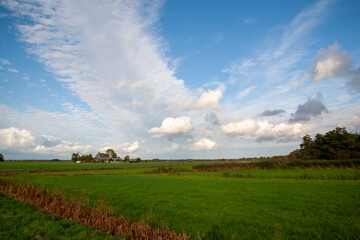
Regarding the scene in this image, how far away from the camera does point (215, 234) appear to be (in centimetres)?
915

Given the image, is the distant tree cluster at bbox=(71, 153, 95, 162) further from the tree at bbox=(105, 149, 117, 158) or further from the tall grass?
the tall grass

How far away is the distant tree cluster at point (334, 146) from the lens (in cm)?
6575

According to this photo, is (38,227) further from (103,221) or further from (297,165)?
(297,165)

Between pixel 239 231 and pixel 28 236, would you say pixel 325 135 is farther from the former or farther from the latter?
pixel 28 236

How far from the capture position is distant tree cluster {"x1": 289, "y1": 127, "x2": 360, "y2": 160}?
216 feet

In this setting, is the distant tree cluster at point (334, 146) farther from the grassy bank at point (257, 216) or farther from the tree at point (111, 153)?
the tree at point (111, 153)

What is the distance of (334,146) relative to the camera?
6975cm

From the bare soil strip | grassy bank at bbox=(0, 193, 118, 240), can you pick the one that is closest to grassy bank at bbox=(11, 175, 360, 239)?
the bare soil strip

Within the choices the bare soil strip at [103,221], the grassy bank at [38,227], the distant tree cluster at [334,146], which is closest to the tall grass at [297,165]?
the distant tree cluster at [334,146]

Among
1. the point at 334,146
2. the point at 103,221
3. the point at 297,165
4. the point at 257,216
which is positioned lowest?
the point at 257,216

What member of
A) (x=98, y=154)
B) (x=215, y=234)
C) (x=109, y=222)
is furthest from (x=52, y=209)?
(x=98, y=154)

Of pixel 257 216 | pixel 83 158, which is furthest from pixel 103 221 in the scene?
pixel 83 158

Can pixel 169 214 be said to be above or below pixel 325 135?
below

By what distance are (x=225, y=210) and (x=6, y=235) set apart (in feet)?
37.6
